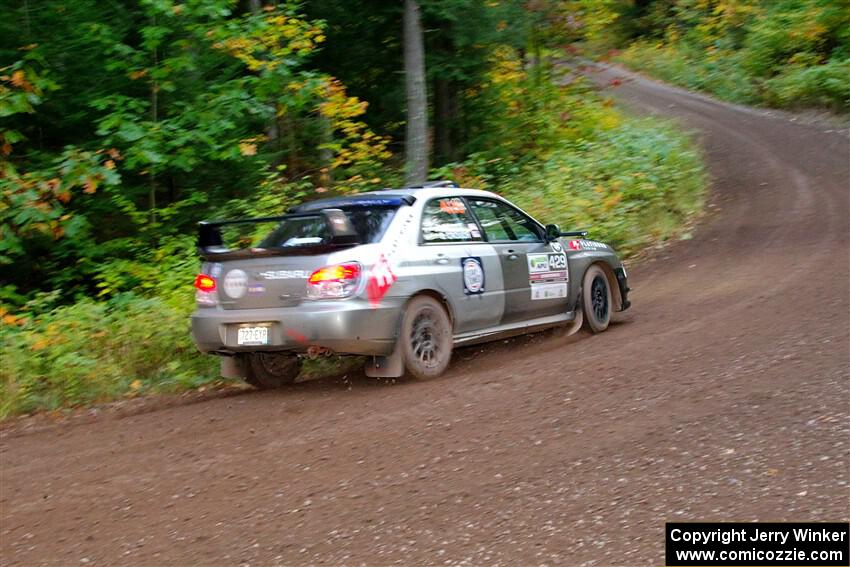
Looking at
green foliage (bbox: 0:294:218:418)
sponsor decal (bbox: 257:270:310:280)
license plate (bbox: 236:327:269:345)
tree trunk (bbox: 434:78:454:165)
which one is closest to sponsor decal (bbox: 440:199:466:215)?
sponsor decal (bbox: 257:270:310:280)

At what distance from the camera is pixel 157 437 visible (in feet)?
22.6

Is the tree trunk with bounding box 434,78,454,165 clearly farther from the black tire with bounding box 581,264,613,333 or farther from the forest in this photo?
the black tire with bounding box 581,264,613,333

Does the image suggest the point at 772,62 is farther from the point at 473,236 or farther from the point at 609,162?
the point at 473,236

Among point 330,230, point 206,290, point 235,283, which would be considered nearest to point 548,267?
point 330,230

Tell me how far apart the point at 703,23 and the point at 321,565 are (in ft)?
126

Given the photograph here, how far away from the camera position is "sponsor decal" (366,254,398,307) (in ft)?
24.3

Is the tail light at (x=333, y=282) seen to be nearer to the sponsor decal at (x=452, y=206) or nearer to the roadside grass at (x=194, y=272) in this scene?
the sponsor decal at (x=452, y=206)

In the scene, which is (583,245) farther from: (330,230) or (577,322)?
(330,230)

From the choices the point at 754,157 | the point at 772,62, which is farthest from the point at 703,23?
the point at 754,157

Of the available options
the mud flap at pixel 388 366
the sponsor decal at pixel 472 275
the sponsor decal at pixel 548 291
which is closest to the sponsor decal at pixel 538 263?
the sponsor decal at pixel 548 291

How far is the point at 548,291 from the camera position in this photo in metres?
9.30

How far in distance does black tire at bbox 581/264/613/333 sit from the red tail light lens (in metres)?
3.94

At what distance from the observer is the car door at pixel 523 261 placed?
29.1ft

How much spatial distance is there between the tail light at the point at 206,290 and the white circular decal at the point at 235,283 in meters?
0.18
